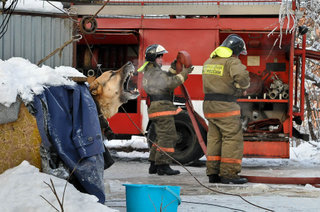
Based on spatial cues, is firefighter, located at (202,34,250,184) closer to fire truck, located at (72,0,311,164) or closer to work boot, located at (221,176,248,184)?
work boot, located at (221,176,248,184)

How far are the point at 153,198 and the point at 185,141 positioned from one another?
487 centimetres

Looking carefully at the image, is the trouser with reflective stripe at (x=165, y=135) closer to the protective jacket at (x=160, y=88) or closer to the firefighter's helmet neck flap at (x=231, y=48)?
the protective jacket at (x=160, y=88)

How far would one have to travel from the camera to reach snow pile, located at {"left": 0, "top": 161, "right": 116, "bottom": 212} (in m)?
3.11

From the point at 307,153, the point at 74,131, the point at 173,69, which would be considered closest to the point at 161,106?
the point at 173,69

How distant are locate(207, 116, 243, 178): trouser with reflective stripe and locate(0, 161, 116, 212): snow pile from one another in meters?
3.38

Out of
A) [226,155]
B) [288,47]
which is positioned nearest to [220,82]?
[226,155]

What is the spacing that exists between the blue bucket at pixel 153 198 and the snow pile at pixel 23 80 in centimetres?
95

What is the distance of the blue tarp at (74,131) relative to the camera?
3709mm

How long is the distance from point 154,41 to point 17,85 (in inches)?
205

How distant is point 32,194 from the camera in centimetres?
323

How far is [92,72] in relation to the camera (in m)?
9.03

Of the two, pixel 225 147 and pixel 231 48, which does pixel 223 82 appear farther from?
pixel 225 147

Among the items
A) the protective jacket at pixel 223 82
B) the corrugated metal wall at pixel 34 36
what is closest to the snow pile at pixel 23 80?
the corrugated metal wall at pixel 34 36

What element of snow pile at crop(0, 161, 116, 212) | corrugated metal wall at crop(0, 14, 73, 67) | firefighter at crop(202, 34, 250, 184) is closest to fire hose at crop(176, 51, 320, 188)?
firefighter at crop(202, 34, 250, 184)
